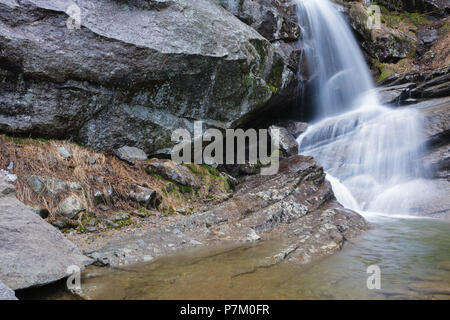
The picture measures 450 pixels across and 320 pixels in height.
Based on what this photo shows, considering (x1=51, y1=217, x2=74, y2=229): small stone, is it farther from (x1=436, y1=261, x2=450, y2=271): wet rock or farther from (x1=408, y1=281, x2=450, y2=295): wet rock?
(x1=436, y1=261, x2=450, y2=271): wet rock

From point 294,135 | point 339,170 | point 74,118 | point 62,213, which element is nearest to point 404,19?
point 294,135

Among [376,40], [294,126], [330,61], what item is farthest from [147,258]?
[376,40]

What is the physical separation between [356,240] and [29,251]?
430cm

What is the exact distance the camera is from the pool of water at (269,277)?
2684mm

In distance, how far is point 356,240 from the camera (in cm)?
456

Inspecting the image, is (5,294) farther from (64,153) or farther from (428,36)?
(428,36)

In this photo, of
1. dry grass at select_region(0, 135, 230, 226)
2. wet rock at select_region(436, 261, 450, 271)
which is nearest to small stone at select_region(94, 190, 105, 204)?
dry grass at select_region(0, 135, 230, 226)

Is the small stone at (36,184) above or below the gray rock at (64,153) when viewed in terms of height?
below

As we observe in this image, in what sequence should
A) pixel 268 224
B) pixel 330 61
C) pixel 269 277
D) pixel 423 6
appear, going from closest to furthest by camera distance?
1. pixel 269 277
2. pixel 268 224
3. pixel 330 61
4. pixel 423 6

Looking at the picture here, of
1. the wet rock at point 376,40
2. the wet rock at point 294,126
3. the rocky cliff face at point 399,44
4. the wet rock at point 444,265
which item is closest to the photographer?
the wet rock at point 444,265

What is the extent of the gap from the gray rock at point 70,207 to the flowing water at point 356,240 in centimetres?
153

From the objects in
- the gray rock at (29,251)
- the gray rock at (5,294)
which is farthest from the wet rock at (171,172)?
the gray rock at (5,294)

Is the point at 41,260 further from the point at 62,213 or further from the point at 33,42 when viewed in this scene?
the point at 33,42

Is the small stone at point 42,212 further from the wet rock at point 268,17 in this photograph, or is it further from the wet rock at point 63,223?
the wet rock at point 268,17
